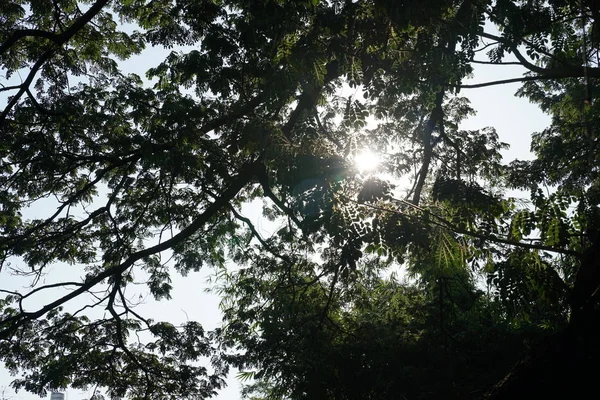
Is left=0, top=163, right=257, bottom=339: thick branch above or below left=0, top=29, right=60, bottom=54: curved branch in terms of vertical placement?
below

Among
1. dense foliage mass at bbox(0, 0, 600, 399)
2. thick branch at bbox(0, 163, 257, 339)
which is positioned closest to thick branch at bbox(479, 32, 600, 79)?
dense foliage mass at bbox(0, 0, 600, 399)

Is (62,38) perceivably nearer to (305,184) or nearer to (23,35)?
(23,35)

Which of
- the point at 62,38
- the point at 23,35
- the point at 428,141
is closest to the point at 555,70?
the point at 428,141

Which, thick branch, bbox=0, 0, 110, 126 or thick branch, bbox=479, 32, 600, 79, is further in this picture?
thick branch, bbox=0, 0, 110, 126

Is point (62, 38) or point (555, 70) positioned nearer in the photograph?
point (555, 70)

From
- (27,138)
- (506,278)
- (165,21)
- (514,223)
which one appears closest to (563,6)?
(514,223)

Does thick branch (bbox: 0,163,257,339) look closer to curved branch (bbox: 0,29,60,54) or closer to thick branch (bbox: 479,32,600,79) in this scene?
curved branch (bbox: 0,29,60,54)

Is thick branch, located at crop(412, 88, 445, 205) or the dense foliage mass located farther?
thick branch, located at crop(412, 88, 445, 205)

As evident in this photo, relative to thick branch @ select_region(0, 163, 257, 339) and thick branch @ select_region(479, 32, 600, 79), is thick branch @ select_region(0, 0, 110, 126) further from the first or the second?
thick branch @ select_region(479, 32, 600, 79)

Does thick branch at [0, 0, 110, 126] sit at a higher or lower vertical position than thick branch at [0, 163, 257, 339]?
higher

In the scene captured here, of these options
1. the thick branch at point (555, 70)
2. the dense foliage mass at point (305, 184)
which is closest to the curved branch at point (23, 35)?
the dense foliage mass at point (305, 184)

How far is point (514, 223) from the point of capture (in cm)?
366

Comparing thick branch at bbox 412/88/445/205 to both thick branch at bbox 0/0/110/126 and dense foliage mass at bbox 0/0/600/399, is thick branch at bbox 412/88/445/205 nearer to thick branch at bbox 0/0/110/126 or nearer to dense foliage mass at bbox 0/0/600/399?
dense foliage mass at bbox 0/0/600/399

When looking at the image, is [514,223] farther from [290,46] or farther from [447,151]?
[447,151]
